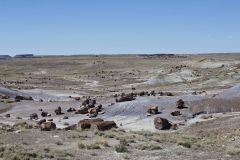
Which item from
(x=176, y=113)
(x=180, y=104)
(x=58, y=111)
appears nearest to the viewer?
(x=176, y=113)

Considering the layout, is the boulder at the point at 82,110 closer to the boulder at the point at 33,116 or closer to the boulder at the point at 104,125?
the boulder at the point at 33,116

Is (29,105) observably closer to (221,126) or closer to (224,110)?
(224,110)

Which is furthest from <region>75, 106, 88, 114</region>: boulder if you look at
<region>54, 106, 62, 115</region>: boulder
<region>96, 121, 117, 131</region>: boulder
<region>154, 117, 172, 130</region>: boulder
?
<region>96, 121, 117, 131</region>: boulder

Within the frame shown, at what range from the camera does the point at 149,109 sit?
45.7m

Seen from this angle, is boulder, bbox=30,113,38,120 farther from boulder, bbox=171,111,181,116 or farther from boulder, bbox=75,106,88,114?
boulder, bbox=171,111,181,116

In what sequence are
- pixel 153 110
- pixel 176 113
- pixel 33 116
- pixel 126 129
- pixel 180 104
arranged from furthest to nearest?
pixel 33 116
pixel 180 104
pixel 153 110
pixel 176 113
pixel 126 129

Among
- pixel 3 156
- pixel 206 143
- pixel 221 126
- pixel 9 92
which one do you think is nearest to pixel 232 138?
pixel 206 143

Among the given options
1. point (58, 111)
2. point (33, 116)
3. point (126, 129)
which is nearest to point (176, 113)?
point (126, 129)

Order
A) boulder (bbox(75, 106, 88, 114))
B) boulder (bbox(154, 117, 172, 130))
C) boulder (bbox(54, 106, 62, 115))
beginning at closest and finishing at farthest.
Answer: boulder (bbox(154, 117, 172, 130))
boulder (bbox(75, 106, 88, 114))
boulder (bbox(54, 106, 62, 115))

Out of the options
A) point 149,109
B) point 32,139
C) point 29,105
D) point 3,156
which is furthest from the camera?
point 29,105

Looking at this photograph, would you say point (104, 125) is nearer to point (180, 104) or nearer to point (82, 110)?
point (180, 104)

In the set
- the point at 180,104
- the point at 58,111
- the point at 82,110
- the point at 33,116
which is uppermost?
the point at 180,104

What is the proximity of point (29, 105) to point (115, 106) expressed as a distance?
14.2 meters

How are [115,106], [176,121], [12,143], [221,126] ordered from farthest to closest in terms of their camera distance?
[115,106]
[176,121]
[221,126]
[12,143]
